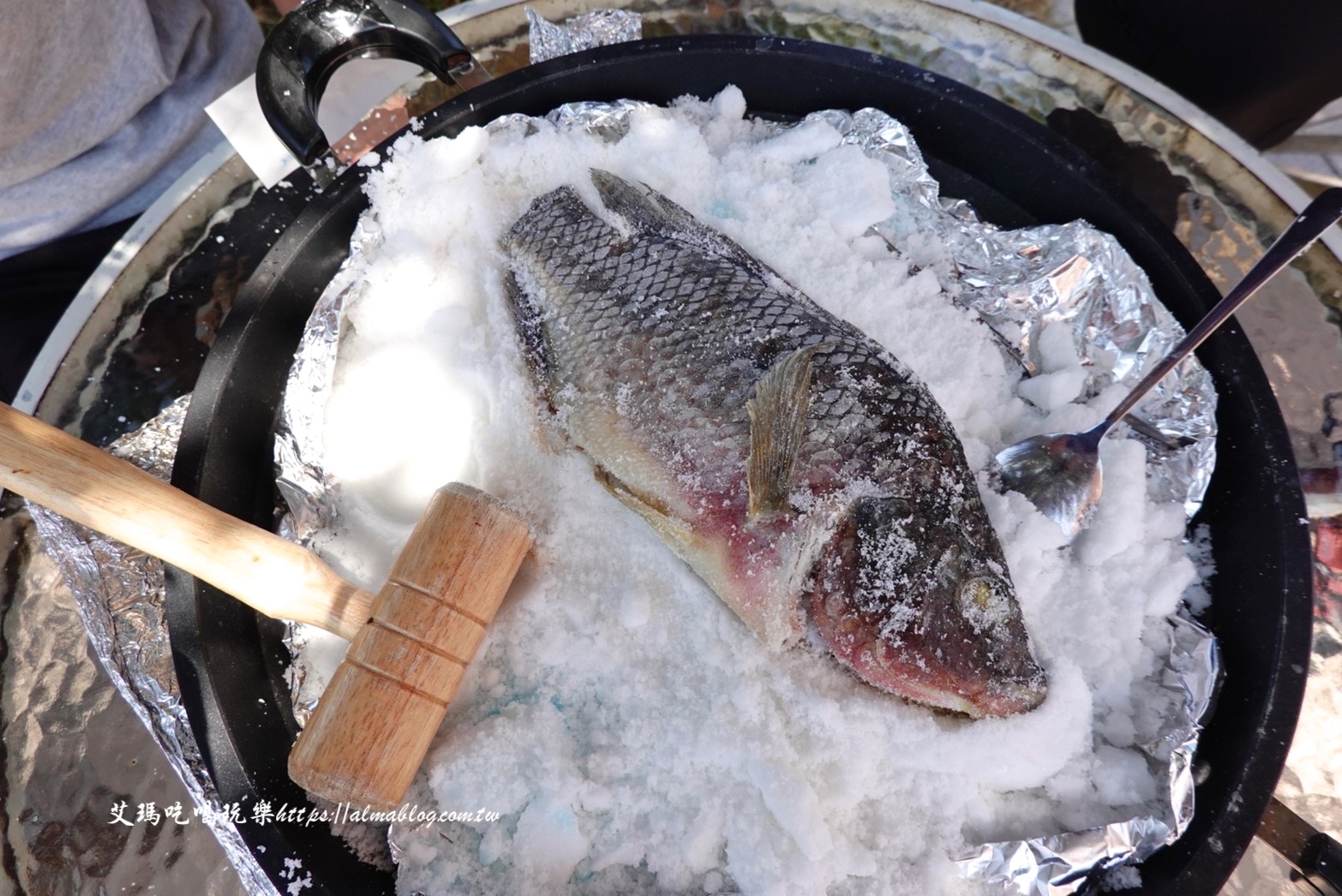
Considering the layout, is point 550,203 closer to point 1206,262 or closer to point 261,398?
point 261,398

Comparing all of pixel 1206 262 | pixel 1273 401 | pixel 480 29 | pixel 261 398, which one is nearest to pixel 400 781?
pixel 261 398

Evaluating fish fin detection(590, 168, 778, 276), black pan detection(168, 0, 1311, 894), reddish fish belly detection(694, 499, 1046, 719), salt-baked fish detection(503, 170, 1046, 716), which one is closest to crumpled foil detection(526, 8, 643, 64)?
black pan detection(168, 0, 1311, 894)

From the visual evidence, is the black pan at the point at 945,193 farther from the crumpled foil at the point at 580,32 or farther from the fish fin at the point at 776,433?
the fish fin at the point at 776,433

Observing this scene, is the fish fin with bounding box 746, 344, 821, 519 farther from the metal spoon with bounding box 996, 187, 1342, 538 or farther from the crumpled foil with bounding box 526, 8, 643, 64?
the crumpled foil with bounding box 526, 8, 643, 64

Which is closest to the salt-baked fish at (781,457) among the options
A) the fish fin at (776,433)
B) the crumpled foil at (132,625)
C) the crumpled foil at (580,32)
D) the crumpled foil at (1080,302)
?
the fish fin at (776,433)

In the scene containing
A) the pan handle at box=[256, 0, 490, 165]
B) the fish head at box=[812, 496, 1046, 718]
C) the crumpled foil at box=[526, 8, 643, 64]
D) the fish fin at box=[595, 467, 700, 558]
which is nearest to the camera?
the fish head at box=[812, 496, 1046, 718]

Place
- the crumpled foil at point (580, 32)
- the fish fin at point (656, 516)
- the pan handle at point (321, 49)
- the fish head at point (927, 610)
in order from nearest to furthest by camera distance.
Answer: the fish head at point (927, 610) < the fish fin at point (656, 516) < the pan handle at point (321, 49) < the crumpled foil at point (580, 32)

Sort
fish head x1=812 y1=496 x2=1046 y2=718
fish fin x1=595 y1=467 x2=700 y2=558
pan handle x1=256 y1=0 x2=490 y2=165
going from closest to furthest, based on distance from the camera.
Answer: fish head x1=812 y1=496 x2=1046 y2=718
fish fin x1=595 y1=467 x2=700 y2=558
pan handle x1=256 y1=0 x2=490 y2=165

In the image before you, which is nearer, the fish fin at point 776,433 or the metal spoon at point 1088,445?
the fish fin at point 776,433
